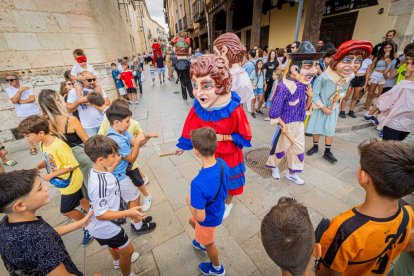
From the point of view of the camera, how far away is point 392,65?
16.6ft

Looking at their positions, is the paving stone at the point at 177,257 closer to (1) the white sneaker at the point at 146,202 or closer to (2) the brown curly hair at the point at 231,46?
(1) the white sneaker at the point at 146,202

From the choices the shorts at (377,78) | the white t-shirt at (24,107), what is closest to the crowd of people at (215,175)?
the white t-shirt at (24,107)

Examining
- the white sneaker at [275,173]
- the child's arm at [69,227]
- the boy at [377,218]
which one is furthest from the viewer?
the white sneaker at [275,173]

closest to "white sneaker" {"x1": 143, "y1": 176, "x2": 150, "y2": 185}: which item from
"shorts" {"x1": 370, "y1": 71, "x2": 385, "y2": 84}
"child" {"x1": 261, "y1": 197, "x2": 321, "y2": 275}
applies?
"child" {"x1": 261, "y1": 197, "x2": 321, "y2": 275}

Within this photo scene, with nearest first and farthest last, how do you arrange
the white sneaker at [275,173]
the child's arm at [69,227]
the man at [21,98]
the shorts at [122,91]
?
the child's arm at [69,227] → the white sneaker at [275,173] → the man at [21,98] → the shorts at [122,91]

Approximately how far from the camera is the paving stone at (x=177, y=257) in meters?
2.00

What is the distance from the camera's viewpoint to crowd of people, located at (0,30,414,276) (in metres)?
1.09

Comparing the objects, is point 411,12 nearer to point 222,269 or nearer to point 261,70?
point 261,70

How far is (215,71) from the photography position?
6.66ft

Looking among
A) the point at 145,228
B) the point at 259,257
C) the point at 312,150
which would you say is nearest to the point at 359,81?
the point at 312,150

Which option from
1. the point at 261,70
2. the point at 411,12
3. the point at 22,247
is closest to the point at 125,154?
the point at 22,247

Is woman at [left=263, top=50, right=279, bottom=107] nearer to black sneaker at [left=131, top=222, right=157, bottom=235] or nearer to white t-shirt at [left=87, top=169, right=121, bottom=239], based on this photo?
black sneaker at [left=131, top=222, right=157, bottom=235]

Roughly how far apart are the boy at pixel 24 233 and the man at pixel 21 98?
481 cm

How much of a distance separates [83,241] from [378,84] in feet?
25.3
